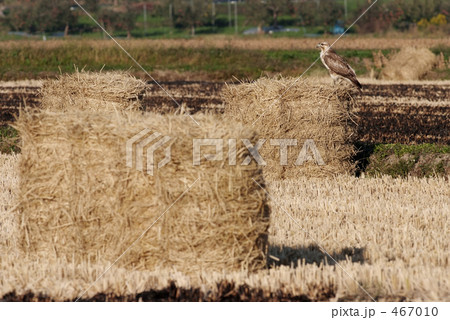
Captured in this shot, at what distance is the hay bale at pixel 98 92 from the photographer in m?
13.5

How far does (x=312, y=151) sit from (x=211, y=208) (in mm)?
6070

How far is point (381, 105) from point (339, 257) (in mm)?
14931

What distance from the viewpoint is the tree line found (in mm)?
78750

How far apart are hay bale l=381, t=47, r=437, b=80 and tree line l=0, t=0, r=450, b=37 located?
43.1m

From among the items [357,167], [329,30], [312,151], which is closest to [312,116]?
[312,151]

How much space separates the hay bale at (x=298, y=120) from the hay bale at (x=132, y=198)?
5.31 metres

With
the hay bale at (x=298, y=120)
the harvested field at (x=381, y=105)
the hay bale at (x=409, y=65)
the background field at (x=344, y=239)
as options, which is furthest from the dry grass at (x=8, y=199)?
the hay bale at (x=409, y=65)

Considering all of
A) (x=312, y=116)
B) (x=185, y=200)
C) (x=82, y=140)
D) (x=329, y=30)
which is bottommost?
(x=185, y=200)

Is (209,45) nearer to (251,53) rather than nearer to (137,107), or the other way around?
(251,53)

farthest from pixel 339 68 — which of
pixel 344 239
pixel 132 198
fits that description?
pixel 132 198

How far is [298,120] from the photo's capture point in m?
12.9

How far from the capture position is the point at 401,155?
44.4ft

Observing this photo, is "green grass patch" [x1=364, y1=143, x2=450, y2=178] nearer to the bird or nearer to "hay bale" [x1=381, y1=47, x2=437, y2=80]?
the bird

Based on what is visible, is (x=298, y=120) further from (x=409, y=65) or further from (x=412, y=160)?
(x=409, y=65)
